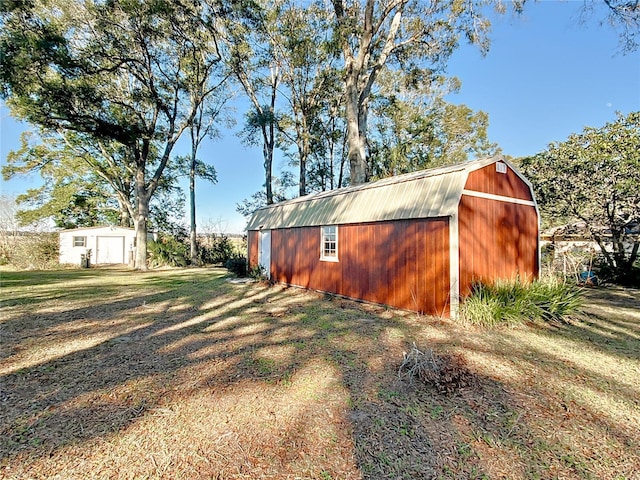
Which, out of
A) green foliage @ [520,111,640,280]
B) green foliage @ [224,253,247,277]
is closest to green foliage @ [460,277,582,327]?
green foliage @ [520,111,640,280]

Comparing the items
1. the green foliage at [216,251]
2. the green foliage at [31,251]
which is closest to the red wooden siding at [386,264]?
the green foliage at [216,251]

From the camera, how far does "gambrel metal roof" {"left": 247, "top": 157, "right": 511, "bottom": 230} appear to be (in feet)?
18.9

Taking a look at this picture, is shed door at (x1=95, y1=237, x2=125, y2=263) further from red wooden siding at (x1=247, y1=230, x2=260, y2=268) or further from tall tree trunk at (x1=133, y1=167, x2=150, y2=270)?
red wooden siding at (x1=247, y1=230, x2=260, y2=268)

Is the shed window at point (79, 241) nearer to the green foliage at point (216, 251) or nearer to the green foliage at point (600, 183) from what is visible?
the green foliage at point (216, 251)

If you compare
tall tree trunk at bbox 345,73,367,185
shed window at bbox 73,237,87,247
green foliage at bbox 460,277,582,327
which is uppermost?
tall tree trunk at bbox 345,73,367,185

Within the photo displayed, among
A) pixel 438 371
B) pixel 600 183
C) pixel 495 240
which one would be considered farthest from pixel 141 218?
pixel 600 183

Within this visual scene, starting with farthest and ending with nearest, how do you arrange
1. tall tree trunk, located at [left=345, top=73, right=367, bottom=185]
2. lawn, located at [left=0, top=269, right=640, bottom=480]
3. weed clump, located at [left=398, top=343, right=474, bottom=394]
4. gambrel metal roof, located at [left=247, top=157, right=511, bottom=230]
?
tall tree trunk, located at [left=345, top=73, right=367, bottom=185]
gambrel metal roof, located at [left=247, top=157, right=511, bottom=230]
weed clump, located at [left=398, top=343, right=474, bottom=394]
lawn, located at [left=0, top=269, right=640, bottom=480]

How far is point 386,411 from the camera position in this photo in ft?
8.79

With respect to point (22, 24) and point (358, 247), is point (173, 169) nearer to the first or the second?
point (22, 24)

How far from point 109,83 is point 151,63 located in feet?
7.21

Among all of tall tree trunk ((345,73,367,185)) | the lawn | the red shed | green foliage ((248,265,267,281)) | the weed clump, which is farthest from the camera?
tall tree trunk ((345,73,367,185))

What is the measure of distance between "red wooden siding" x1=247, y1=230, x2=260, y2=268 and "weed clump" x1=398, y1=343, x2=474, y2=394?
9286 millimetres

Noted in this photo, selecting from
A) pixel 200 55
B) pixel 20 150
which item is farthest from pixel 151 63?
pixel 20 150

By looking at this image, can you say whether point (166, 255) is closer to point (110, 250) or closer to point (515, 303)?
point (110, 250)
